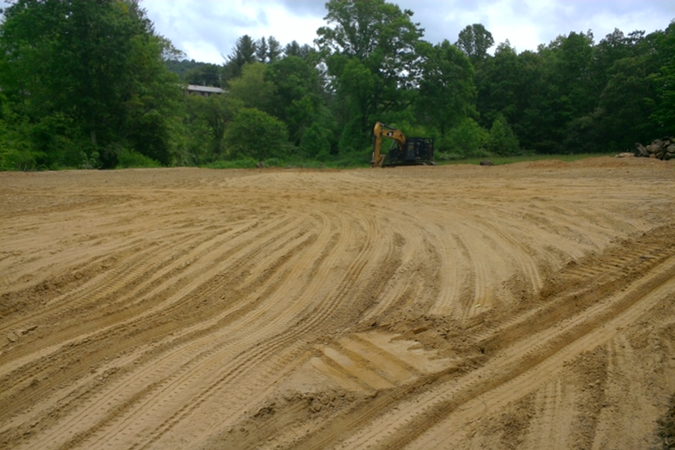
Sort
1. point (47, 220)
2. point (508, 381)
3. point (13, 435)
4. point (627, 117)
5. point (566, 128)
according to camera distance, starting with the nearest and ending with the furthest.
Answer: point (13, 435) < point (508, 381) < point (47, 220) < point (627, 117) < point (566, 128)

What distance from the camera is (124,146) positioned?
31.4 meters

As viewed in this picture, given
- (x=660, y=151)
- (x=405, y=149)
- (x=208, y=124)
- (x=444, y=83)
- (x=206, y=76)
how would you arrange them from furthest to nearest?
(x=206, y=76), (x=208, y=124), (x=444, y=83), (x=405, y=149), (x=660, y=151)

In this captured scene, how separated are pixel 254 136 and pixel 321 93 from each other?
20.1 meters

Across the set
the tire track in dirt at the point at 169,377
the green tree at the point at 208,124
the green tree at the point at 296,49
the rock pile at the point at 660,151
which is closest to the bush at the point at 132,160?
the green tree at the point at 208,124

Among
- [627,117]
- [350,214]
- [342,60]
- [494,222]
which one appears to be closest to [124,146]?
[342,60]

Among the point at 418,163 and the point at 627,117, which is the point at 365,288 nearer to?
the point at 418,163

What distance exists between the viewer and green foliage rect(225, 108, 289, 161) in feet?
121

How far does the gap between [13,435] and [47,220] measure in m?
6.53

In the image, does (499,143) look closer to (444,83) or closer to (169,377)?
(444,83)

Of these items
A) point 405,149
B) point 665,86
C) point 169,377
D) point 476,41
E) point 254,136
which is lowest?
point 169,377

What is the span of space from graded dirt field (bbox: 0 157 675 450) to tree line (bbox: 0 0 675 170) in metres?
21.5

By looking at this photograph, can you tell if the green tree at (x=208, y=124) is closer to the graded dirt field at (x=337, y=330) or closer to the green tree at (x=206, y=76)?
the graded dirt field at (x=337, y=330)

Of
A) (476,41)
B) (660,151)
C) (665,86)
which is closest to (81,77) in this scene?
(660,151)

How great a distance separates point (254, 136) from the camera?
37.1m
